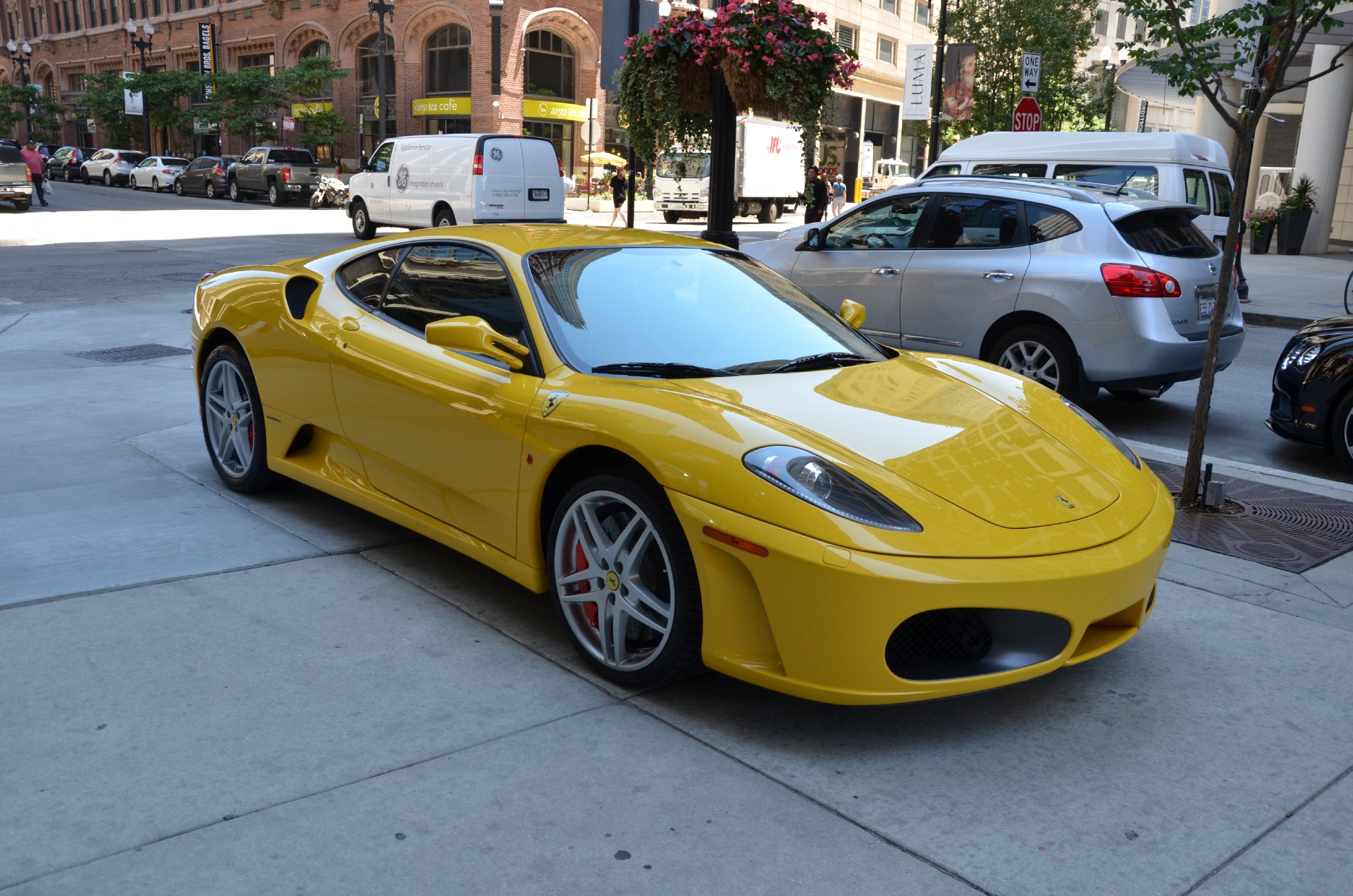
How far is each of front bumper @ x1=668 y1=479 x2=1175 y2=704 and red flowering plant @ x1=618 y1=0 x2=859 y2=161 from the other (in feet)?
22.5

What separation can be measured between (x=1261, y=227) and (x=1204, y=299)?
19.4 metres

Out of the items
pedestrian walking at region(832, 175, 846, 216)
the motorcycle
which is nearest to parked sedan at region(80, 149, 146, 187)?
the motorcycle

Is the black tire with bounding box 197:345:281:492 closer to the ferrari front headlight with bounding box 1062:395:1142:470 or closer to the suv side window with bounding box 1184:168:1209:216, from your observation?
the ferrari front headlight with bounding box 1062:395:1142:470

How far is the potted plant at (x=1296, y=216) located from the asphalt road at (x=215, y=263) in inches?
482

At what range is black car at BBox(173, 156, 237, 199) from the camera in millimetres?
39469

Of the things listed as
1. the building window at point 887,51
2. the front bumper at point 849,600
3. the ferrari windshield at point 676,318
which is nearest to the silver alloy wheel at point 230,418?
the ferrari windshield at point 676,318

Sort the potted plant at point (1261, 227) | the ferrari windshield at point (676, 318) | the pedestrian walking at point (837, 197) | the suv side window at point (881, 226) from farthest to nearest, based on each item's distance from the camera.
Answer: the pedestrian walking at point (837, 197), the potted plant at point (1261, 227), the suv side window at point (881, 226), the ferrari windshield at point (676, 318)

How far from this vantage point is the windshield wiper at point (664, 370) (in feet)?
12.3

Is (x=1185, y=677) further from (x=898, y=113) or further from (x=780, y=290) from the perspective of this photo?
(x=898, y=113)

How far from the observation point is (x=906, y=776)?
119 inches

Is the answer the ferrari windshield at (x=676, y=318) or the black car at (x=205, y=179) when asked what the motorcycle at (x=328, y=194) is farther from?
the ferrari windshield at (x=676, y=318)

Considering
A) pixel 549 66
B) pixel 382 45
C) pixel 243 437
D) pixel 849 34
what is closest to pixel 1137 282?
pixel 243 437

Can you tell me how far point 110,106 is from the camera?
61844 mm

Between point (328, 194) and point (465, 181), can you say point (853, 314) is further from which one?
point (328, 194)
